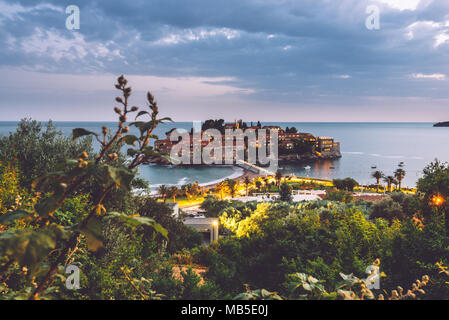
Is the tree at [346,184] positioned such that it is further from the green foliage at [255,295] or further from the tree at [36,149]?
the green foliage at [255,295]

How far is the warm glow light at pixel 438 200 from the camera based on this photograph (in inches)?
391

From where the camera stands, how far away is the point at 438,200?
1019 cm

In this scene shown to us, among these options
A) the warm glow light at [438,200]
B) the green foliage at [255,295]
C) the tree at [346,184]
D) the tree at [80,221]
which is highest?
the tree at [80,221]

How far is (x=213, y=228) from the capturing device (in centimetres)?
1805

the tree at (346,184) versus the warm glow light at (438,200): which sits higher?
the warm glow light at (438,200)

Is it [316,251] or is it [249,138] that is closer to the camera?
[316,251]

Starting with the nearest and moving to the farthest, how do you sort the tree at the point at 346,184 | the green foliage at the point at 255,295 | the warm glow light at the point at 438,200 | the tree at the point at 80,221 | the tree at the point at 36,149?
the tree at the point at 80,221, the green foliage at the point at 255,295, the tree at the point at 36,149, the warm glow light at the point at 438,200, the tree at the point at 346,184

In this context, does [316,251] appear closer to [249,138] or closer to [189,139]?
[189,139]

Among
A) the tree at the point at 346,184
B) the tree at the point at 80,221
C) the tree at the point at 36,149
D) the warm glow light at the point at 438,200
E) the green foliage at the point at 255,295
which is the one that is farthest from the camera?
the tree at the point at 346,184

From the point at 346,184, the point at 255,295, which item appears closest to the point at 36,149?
→ the point at 255,295

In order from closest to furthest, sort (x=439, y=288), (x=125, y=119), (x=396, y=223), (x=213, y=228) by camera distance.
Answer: (x=125, y=119), (x=439, y=288), (x=396, y=223), (x=213, y=228)

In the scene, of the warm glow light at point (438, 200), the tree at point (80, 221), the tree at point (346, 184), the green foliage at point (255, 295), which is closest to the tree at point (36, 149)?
the tree at point (80, 221)
